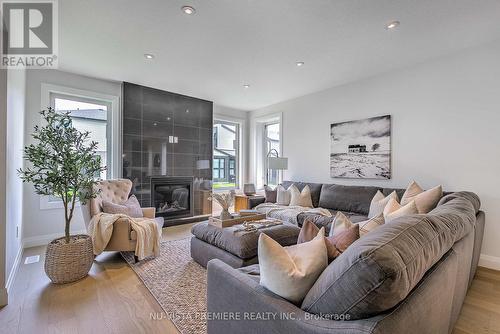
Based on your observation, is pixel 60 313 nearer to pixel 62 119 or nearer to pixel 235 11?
pixel 62 119

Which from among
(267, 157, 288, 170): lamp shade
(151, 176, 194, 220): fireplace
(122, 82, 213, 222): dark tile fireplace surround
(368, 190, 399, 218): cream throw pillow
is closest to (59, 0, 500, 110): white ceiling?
(122, 82, 213, 222): dark tile fireplace surround

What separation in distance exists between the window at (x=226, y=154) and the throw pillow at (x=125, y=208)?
96.8 inches

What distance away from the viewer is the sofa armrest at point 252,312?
82 centimetres

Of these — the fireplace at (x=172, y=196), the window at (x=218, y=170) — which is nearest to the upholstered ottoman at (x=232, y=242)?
the fireplace at (x=172, y=196)

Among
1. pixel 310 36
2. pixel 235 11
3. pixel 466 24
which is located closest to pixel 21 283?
pixel 235 11

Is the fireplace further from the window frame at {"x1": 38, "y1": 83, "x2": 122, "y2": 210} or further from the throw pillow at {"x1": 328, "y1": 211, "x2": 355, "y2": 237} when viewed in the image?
the throw pillow at {"x1": 328, "y1": 211, "x2": 355, "y2": 237}

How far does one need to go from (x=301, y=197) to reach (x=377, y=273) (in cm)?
327

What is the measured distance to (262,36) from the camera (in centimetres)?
261

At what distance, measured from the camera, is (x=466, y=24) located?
2.37 metres

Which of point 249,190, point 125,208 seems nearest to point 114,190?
point 125,208

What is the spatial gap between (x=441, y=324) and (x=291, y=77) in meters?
3.44

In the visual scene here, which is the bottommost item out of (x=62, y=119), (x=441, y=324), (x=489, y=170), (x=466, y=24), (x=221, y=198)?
(x=441, y=324)

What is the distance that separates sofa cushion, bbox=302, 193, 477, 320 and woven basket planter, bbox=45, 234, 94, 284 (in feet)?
7.82

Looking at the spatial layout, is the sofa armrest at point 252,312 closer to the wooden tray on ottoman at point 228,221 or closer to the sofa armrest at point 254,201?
the wooden tray on ottoman at point 228,221
